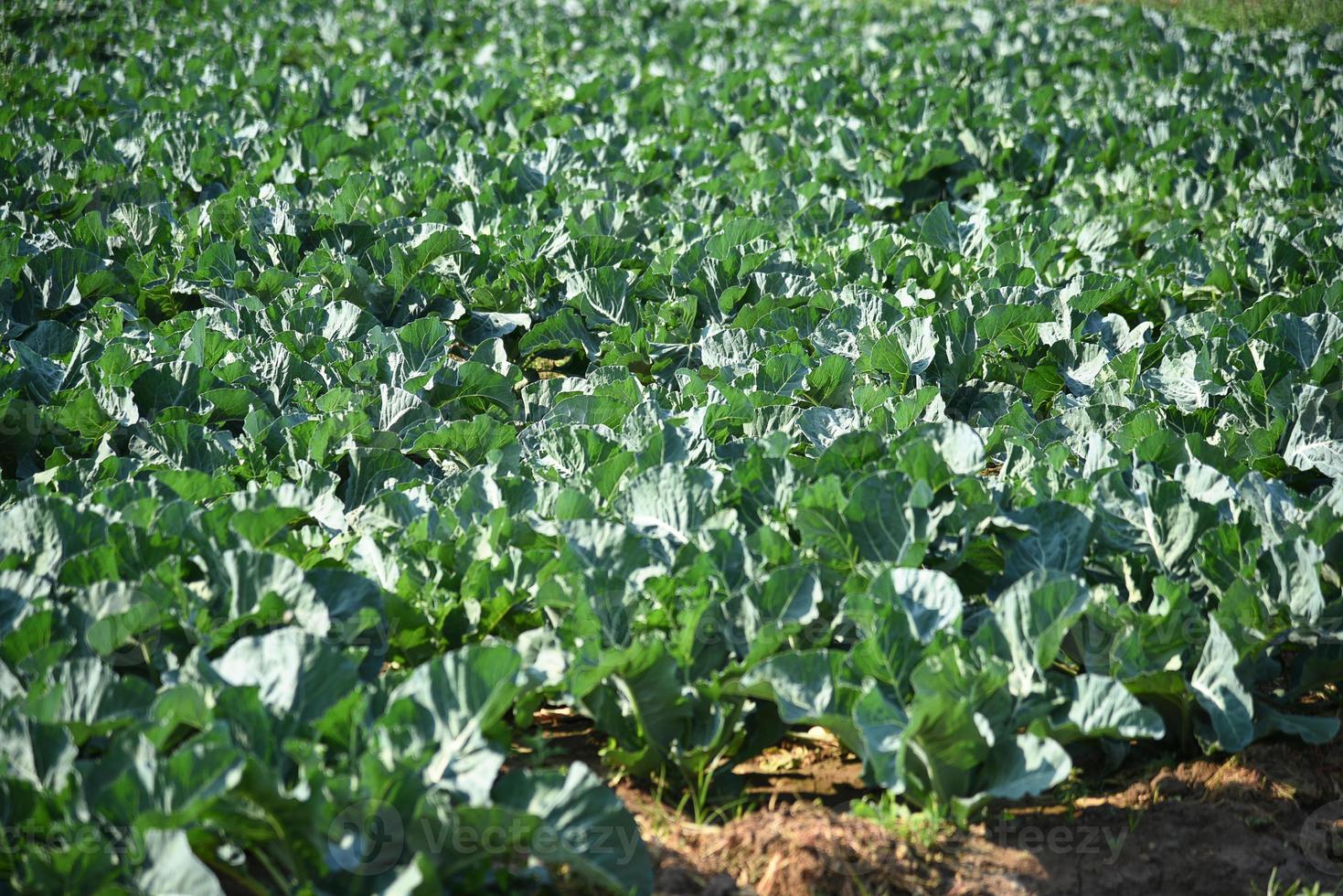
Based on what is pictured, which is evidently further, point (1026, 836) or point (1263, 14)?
point (1263, 14)

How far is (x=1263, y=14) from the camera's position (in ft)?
38.4

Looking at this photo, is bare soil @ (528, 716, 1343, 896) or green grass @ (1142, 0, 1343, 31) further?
green grass @ (1142, 0, 1343, 31)

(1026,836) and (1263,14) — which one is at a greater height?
(1263,14)

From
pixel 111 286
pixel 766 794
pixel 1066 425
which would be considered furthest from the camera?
pixel 111 286

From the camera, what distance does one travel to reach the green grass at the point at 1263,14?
1113 cm

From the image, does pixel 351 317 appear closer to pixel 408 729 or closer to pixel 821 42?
pixel 408 729

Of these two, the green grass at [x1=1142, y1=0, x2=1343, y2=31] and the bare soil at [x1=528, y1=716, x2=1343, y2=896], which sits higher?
the green grass at [x1=1142, y1=0, x2=1343, y2=31]

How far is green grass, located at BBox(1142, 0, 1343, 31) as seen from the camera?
438 inches

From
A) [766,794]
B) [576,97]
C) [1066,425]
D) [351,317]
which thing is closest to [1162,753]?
[766,794]

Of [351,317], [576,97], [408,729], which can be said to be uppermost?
[576,97]

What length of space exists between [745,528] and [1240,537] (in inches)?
46.0

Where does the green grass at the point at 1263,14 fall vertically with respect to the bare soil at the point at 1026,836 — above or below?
above

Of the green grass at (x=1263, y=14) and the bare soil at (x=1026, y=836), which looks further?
the green grass at (x=1263, y=14)

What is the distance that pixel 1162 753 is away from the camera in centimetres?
265
